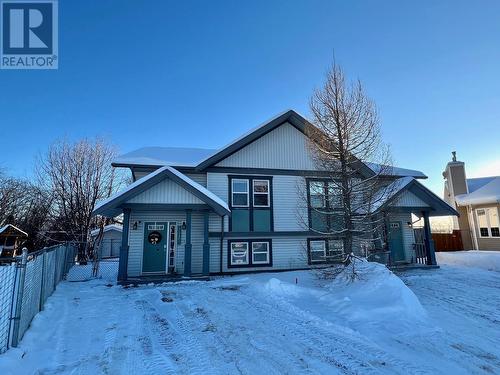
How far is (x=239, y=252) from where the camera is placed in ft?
47.1

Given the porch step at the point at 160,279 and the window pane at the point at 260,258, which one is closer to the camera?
the porch step at the point at 160,279

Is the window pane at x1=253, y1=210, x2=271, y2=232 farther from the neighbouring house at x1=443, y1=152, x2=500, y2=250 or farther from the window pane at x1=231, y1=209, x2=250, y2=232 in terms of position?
the neighbouring house at x1=443, y1=152, x2=500, y2=250

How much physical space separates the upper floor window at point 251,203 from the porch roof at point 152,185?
1.78 metres

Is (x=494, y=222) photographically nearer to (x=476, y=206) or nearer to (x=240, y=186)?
(x=476, y=206)

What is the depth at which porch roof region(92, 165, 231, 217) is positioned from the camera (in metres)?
11.5

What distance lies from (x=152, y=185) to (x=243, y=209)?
15.1 feet

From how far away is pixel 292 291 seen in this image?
30.2 feet

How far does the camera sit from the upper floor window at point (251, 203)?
571 inches

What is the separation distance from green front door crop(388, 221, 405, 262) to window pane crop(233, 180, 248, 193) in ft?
28.0

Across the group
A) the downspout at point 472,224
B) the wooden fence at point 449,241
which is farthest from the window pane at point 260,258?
the downspout at point 472,224

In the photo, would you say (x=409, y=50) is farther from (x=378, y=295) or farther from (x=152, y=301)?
(x=152, y=301)

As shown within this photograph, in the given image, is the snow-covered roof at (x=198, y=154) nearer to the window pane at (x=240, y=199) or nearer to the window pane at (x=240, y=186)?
the window pane at (x=240, y=186)

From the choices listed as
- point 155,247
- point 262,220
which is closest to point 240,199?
point 262,220

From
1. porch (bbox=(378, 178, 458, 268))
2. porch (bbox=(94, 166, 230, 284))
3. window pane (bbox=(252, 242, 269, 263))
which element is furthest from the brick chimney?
porch (bbox=(94, 166, 230, 284))
